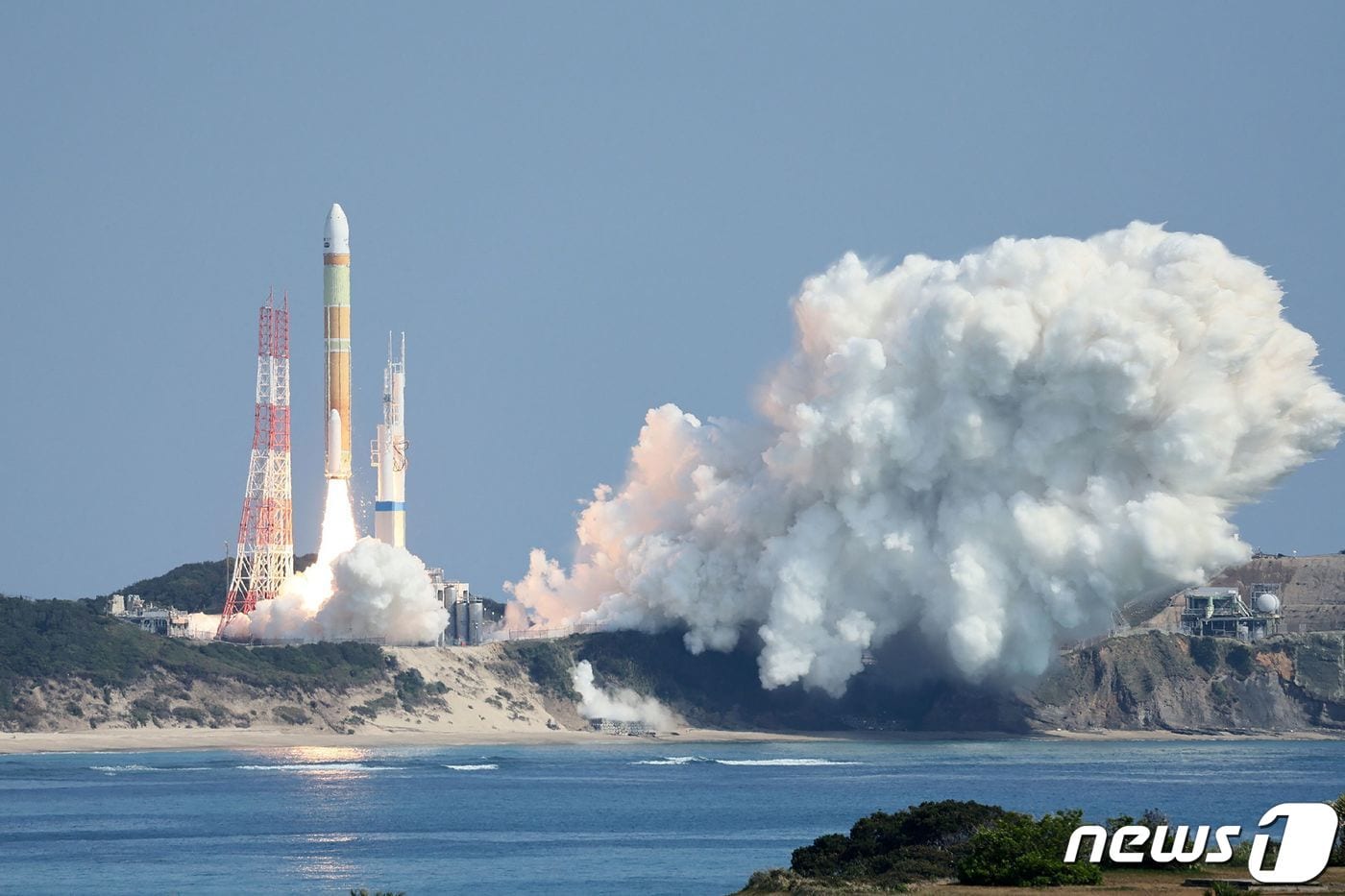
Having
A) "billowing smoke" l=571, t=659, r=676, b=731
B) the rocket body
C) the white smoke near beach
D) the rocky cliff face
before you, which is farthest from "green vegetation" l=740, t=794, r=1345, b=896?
the rocky cliff face

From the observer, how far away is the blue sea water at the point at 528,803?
74.9 m

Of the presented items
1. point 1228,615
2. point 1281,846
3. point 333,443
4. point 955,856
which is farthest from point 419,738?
point 1281,846

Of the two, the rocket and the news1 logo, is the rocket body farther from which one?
the news1 logo

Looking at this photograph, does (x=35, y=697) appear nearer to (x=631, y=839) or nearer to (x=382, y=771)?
(x=382, y=771)

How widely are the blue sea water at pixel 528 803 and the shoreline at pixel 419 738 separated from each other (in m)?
1.36

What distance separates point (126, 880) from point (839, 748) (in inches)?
2578

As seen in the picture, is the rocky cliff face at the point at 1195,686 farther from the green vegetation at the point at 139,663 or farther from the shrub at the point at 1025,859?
the shrub at the point at 1025,859

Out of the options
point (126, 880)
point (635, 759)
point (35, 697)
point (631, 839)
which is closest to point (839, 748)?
point (635, 759)

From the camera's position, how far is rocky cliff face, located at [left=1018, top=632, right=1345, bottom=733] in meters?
151

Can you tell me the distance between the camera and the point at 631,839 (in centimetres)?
8381

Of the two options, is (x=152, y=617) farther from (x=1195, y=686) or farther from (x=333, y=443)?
(x=1195, y=686)

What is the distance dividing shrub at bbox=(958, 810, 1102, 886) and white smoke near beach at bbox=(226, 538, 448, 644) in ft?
259

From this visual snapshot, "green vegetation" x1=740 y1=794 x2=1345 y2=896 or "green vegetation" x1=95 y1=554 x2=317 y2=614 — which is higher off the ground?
"green vegetation" x1=95 y1=554 x2=317 y2=614

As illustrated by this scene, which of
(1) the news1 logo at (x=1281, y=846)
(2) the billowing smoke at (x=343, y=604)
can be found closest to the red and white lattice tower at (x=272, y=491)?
(2) the billowing smoke at (x=343, y=604)
